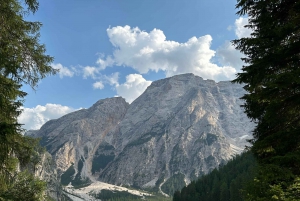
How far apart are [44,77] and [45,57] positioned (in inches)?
33.5

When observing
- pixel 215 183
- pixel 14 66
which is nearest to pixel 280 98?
pixel 14 66

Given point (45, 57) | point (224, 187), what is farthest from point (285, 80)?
point (224, 187)

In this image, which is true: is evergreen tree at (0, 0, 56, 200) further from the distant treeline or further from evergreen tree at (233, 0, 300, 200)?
the distant treeline

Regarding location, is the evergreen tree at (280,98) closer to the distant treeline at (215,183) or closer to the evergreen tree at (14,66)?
the evergreen tree at (14,66)

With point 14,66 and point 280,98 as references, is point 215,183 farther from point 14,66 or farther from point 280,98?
point 14,66

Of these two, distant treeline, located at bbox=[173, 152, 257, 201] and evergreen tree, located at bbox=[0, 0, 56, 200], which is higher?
distant treeline, located at bbox=[173, 152, 257, 201]

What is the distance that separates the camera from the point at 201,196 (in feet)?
364

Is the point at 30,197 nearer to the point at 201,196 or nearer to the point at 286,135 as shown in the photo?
the point at 286,135

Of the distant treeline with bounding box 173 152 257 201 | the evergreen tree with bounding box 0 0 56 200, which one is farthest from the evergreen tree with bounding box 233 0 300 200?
the distant treeline with bounding box 173 152 257 201

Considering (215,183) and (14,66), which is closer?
(14,66)

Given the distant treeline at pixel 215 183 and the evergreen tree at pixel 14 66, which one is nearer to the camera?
the evergreen tree at pixel 14 66

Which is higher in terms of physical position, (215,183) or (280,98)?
(215,183)

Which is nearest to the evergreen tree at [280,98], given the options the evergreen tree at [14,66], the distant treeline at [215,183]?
the evergreen tree at [14,66]

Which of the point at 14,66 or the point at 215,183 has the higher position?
the point at 215,183
